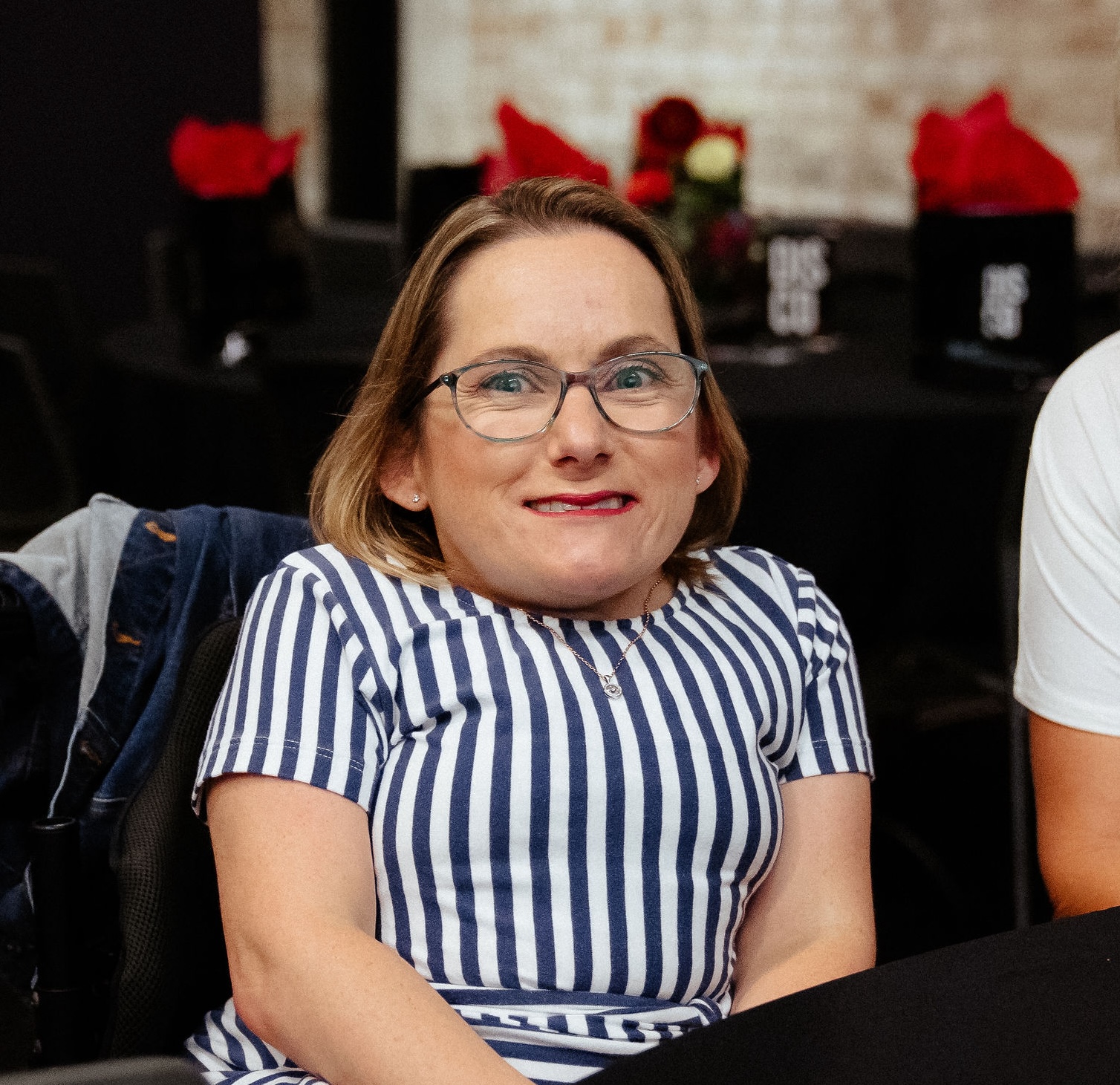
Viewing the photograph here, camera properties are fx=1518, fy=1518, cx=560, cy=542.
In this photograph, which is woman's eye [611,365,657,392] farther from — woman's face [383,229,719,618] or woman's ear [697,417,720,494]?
woman's ear [697,417,720,494]

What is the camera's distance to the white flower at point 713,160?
8.75 feet

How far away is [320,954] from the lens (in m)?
0.93

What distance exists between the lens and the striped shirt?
101cm

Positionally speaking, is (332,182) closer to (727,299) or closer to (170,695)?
(727,299)

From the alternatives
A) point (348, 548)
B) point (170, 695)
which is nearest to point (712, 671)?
point (348, 548)

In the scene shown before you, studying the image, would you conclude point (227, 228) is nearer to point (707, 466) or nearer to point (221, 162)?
point (221, 162)

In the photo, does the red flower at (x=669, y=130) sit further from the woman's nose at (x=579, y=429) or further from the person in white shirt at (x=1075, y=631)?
the woman's nose at (x=579, y=429)

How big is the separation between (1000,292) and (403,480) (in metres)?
1.42

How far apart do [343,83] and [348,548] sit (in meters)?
5.41

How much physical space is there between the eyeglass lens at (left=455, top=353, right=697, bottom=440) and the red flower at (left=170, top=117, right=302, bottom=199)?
1.85 metres

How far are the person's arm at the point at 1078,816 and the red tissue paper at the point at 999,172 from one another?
1.30 meters

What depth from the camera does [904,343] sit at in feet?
9.36

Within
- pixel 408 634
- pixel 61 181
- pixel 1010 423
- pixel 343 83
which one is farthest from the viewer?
pixel 343 83

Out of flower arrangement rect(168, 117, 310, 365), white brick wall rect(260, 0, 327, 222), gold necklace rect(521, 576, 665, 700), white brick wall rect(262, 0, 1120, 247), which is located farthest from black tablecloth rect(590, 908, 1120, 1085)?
white brick wall rect(260, 0, 327, 222)
